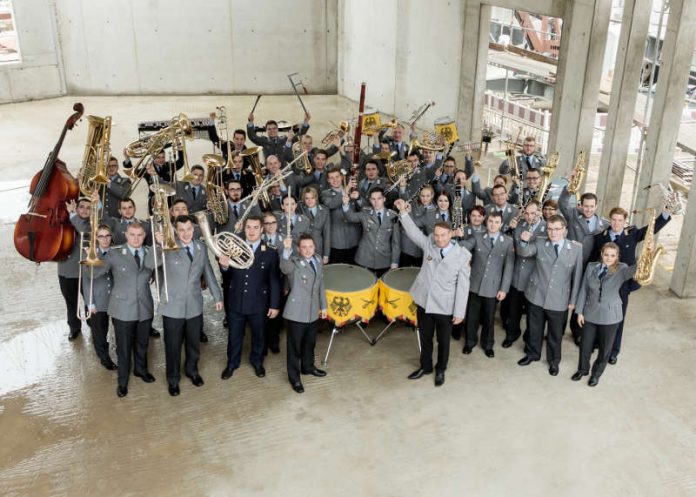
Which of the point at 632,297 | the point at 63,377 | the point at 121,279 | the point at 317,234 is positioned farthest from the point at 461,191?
the point at 63,377

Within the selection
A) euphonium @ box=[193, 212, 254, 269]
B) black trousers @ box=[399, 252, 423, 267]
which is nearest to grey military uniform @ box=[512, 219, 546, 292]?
black trousers @ box=[399, 252, 423, 267]

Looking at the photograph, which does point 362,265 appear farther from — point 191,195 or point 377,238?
point 191,195

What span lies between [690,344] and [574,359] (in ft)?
4.31

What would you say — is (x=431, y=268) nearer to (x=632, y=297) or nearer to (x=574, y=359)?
(x=574, y=359)

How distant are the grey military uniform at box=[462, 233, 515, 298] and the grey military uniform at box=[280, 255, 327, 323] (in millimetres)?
1516

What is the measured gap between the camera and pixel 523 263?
696 centimetres

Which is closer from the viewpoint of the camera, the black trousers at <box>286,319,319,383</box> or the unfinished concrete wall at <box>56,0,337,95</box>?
the black trousers at <box>286,319,319,383</box>

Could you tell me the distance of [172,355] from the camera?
6.51 m

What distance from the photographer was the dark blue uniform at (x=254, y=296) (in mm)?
6508

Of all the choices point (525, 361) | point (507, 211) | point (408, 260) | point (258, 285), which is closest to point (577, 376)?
point (525, 361)

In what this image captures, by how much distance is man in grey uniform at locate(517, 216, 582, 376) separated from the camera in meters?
6.60

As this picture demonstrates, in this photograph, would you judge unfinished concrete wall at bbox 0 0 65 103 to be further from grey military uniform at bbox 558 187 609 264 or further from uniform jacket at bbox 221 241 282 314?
grey military uniform at bbox 558 187 609 264

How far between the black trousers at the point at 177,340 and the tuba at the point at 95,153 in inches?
66.1

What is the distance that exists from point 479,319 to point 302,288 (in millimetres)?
2020
